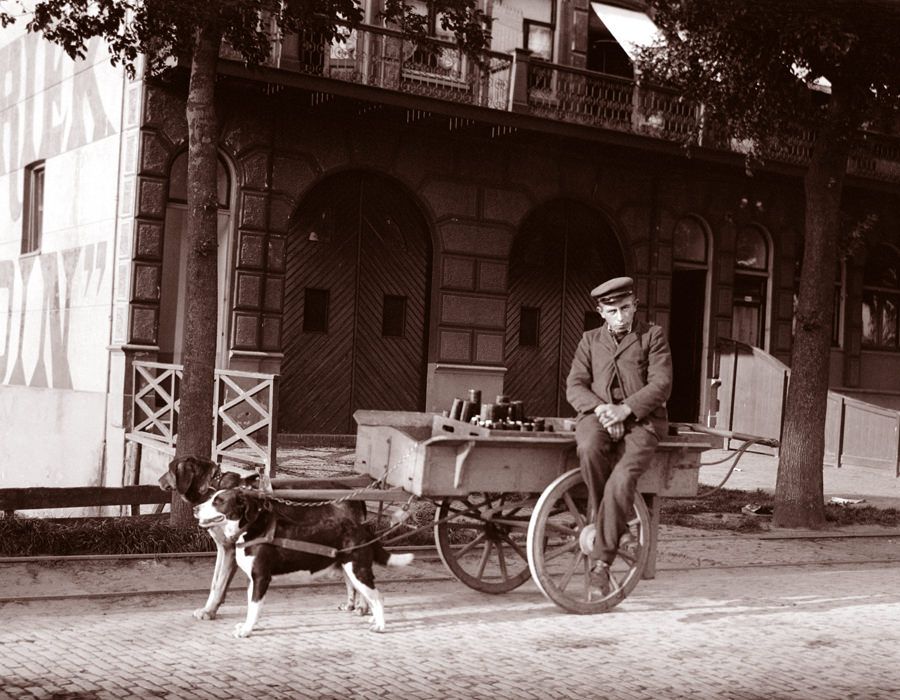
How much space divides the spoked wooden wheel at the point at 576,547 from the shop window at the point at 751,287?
580 inches

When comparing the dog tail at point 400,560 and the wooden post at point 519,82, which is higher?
the wooden post at point 519,82

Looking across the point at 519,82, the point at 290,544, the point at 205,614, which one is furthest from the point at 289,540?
the point at 519,82

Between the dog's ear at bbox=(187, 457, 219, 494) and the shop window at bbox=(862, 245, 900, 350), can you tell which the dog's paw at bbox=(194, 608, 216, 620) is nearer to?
the dog's ear at bbox=(187, 457, 219, 494)

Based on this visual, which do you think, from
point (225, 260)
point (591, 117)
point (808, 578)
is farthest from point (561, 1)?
point (808, 578)

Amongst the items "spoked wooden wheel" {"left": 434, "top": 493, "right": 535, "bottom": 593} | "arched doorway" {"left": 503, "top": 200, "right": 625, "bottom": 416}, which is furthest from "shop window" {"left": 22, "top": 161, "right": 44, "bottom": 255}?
"spoked wooden wheel" {"left": 434, "top": 493, "right": 535, "bottom": 593}

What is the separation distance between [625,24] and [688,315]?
5.37 metres

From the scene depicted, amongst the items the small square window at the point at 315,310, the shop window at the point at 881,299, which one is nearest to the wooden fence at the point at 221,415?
the small square window at the point at 315,310

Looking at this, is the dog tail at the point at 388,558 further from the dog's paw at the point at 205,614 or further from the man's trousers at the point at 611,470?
the man's trousers at the point at 611,470

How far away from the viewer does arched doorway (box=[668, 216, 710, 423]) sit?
2139cm

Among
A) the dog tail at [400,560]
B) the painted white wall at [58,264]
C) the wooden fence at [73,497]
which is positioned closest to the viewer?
the dog tail at [400,560]

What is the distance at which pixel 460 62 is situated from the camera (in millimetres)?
18547

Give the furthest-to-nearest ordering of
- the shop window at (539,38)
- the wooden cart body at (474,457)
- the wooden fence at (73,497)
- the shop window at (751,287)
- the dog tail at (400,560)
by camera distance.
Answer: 1. the shop window at (751,287)
2. the shop window at (539,38)
3. the wooden fence at (73,497)
4. the wooden cart body at (474,457)
5. the dog tail at (400,560)

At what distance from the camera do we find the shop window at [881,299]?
23.6 metres

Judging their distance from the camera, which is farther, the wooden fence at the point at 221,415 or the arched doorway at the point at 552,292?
the arched doorway at the point at 552,292
